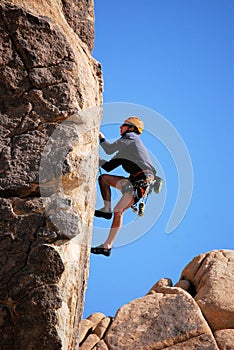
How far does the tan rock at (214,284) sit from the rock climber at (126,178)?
137 inches

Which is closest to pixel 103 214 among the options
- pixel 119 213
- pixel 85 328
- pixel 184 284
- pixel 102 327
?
pixel 119 213

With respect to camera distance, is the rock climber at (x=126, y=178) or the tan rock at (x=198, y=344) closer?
the rock climber at (x=126, y=178)

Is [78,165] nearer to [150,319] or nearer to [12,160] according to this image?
[12,160]

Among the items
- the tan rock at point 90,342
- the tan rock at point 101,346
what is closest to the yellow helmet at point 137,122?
the tan rock at point 101,346

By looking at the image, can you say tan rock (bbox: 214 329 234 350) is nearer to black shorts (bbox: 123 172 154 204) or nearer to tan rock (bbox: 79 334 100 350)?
tan rock (bbox: 79 334 100 350)

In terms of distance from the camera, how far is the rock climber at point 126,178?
841cm

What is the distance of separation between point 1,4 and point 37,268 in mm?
3319

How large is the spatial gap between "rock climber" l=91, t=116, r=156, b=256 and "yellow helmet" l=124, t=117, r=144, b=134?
0.19 metres

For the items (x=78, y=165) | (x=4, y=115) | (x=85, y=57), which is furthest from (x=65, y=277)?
(x=85, y=57)

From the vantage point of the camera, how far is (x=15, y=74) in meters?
5.85

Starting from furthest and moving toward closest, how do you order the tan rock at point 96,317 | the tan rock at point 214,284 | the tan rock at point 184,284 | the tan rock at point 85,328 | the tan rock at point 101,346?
the tan rock at point 184,284, the tan rock at point 96,317, the tan rock at point 85,328, the tan rock at point 214,284, the tan rock at point 101,346

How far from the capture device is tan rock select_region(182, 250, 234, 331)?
408 inches

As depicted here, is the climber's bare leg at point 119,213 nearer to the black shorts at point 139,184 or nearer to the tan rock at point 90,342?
the black shorts at point 139,184

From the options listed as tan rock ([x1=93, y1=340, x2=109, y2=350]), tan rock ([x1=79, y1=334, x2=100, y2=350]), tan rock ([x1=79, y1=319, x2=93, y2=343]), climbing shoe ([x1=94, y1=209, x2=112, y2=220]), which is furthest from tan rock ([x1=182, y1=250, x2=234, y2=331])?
climbing shoe ([x1=94, y1=209, x2=112, y2=220])
